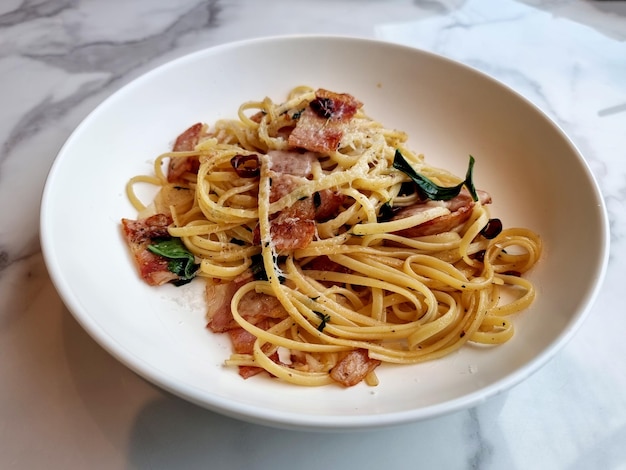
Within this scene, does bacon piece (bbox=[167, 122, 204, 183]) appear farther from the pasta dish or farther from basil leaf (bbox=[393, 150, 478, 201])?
basil leaf (bbox=[393, 150, 478, 201])

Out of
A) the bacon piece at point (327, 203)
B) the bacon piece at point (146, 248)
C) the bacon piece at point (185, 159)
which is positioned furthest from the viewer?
the bacon piece at point (185, 159)

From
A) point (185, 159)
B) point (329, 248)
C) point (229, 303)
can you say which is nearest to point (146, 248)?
point (229, 303)

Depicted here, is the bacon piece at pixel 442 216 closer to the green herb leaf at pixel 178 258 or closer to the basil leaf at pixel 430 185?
the basil leaf at pixel 430 185

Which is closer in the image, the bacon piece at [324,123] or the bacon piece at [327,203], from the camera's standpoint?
the bacon piece at [327,203]

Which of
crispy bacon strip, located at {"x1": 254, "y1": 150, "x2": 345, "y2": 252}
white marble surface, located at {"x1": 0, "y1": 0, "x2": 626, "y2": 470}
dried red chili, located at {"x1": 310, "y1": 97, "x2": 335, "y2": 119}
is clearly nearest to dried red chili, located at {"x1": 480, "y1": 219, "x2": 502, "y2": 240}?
white marble surface, located at {"x1": 0, "y1": 0, "x2": 626, "y2": 470}

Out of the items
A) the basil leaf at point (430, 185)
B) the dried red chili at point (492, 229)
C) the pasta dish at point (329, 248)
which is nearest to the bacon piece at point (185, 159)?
the pasta dish at point (329, 248)

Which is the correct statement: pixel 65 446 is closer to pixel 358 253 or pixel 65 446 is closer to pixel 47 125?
pixel 358 253
